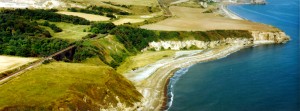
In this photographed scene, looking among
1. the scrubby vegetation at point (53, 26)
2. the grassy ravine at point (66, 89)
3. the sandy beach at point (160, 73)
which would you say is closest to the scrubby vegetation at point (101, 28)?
the scrubby vegetation at point (53, 26)

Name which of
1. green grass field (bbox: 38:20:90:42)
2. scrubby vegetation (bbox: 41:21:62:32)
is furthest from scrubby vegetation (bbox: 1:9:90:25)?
scrubby vegetation (bbox: 41:21:62:32)

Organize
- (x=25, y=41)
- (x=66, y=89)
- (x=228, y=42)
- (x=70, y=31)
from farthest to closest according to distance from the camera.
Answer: (x=228, y=42) → (x=70, y=31) → (x=25, y=41) → (x=66, y=89)

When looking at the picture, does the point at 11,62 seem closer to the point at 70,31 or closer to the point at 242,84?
the point at 70,31

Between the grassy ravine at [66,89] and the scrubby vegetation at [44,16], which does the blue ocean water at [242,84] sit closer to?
the grassy ravine at [66,89]

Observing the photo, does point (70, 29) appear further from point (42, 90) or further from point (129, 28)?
point (42, 90)

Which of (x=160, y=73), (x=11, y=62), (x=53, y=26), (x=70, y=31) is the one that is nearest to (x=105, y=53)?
(x=160, y=73)
